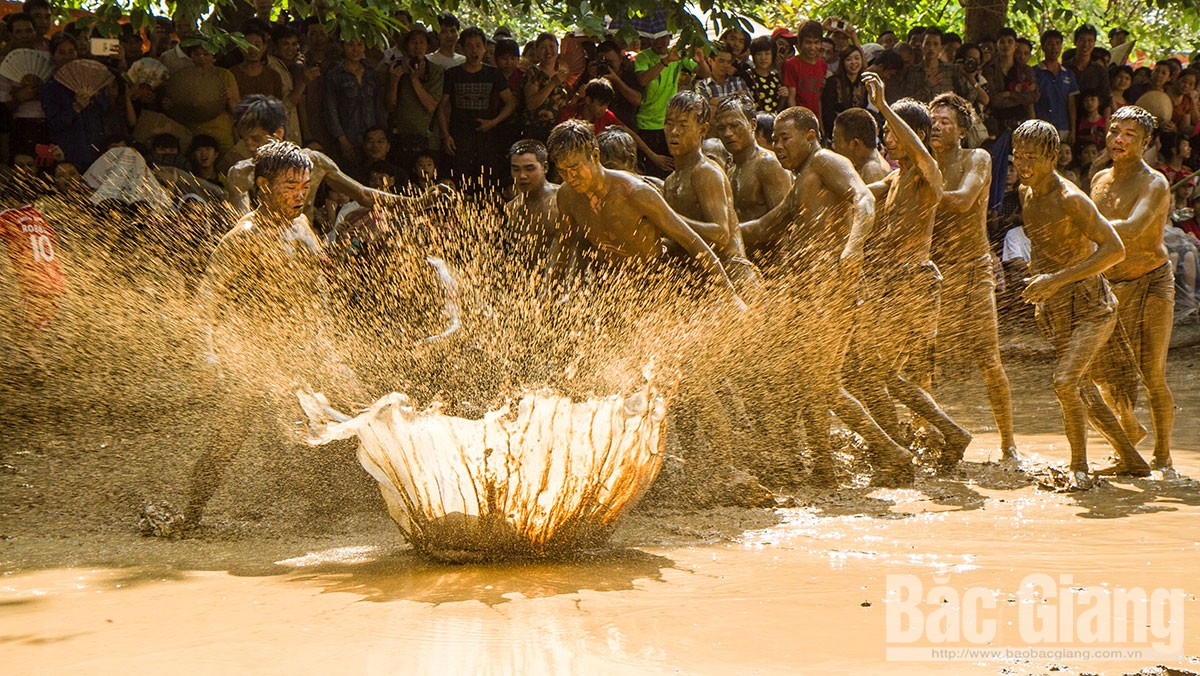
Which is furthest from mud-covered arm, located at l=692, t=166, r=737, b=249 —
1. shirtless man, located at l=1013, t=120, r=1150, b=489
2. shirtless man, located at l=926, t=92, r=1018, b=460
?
shirtless man, located at l=1013, t=120, r=1150, b=489

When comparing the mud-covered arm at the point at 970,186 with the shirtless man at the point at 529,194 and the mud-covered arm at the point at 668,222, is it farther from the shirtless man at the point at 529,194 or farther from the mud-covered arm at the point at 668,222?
the shirtless man at the point at 529,194

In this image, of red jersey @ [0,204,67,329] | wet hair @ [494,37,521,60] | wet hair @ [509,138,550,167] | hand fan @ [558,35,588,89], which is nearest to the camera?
wet hair @ [509,138,550,167]

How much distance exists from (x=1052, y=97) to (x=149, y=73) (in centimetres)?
741

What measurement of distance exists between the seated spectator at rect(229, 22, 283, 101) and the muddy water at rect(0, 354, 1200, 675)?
13.9 feet

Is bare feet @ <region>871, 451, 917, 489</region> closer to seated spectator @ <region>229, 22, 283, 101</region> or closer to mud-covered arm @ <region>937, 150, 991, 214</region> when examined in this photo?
mud-covered arm @ <region>937, 150, 991, 214</region>

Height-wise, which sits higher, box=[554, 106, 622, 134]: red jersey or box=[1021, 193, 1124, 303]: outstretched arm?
box=[554, 106, 622, 134]: red jersey

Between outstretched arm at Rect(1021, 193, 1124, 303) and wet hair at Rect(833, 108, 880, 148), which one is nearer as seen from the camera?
outstretched arm at Rect(1021, 193, 1124, 303)

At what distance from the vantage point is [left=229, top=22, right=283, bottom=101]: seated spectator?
9812 millimetres

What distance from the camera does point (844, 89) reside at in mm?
11453

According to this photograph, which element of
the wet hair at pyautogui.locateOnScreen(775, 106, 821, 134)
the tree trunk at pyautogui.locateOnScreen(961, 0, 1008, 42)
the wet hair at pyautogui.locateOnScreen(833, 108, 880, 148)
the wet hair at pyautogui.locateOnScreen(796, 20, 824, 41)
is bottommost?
the wet hair at pyautogui.locateOnScreen(775, 106, 821, 134)

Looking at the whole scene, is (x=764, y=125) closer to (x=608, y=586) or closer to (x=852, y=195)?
(x=852, y=195)

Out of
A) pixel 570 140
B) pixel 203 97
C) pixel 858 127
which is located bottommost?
pixel 570 140

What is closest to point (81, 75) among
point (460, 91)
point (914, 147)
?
point (460, 91)

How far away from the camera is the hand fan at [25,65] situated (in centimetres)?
962
